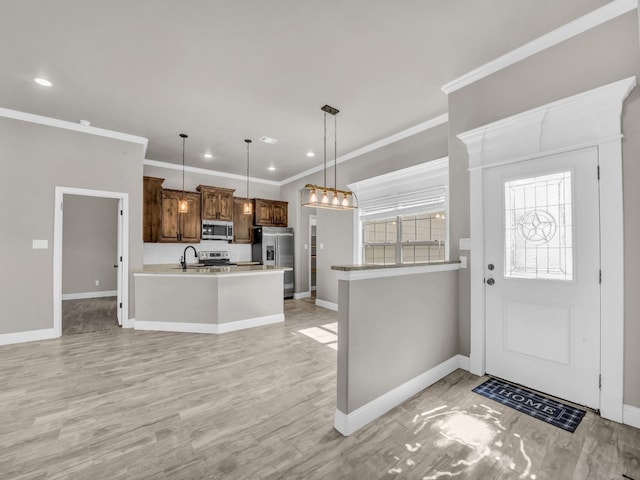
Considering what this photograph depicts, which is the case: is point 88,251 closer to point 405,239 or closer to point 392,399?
point 405,239

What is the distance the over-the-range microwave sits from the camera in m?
6.36

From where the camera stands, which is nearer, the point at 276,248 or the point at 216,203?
the point at 216,203

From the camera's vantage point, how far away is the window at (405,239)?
4.07m

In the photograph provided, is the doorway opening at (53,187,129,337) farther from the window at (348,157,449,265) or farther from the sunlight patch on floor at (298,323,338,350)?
the window at (348,157,449,265)

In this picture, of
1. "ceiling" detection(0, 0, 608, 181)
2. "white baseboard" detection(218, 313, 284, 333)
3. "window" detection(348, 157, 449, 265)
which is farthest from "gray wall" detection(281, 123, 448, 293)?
"white baseboard" detection(218, 313, 284, 333)

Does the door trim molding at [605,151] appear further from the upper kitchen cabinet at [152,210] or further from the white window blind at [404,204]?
the upper kitchen cabinet at [152,210]

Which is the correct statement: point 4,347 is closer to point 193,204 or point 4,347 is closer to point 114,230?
point 193,204

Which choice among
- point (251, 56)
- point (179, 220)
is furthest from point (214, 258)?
point (251, 56)

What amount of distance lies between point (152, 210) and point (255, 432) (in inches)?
197

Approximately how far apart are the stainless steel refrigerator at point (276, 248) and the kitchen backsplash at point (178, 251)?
1.20 ft

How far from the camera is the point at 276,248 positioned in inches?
272

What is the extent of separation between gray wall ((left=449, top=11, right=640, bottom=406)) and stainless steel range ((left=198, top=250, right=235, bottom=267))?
5.04 meters

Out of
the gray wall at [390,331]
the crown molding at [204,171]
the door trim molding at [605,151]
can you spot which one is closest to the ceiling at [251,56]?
the door trim molding at [605,151]

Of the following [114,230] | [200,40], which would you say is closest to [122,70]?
[200,40]
